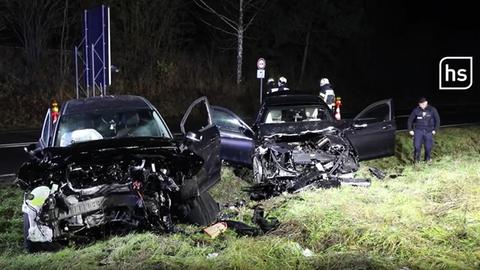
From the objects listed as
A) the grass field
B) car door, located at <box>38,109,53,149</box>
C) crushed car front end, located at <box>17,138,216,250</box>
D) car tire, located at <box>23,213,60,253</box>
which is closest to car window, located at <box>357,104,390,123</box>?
the grass field

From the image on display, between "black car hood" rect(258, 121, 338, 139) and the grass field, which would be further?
"black car hood" rect(258, 121, 338, 139)

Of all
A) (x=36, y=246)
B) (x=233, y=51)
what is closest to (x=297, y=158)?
(x=36, y=246)

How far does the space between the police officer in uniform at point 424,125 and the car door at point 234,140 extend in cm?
476

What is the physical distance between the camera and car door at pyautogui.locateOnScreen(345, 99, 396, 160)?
9.71 metres

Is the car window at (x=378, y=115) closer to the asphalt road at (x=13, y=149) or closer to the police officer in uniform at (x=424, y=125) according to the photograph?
the police officer in uniform at (x=424, y=125)

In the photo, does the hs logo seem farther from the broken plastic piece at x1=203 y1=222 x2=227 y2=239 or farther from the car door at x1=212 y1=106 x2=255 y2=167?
the broken plastic piece at x1=203 y1=222 x2=227 y2=239

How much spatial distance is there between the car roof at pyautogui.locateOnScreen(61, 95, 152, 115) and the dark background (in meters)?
12.8

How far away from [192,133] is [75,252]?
2018mm

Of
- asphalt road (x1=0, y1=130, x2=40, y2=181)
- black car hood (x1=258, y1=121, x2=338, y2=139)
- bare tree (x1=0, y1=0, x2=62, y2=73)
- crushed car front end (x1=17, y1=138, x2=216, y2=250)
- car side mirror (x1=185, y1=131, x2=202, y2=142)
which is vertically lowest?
asphalt road (x1=0, y1=130, x2=40, y2=181)

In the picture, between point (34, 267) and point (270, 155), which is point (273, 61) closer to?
point (270, 155)

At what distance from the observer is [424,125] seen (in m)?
12.3

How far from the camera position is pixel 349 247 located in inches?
207

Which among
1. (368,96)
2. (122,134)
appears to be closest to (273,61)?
(368,96)

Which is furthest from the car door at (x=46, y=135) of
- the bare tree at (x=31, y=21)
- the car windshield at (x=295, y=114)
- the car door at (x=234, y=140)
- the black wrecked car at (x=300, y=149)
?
the bare tree at (x=31, y=21)
